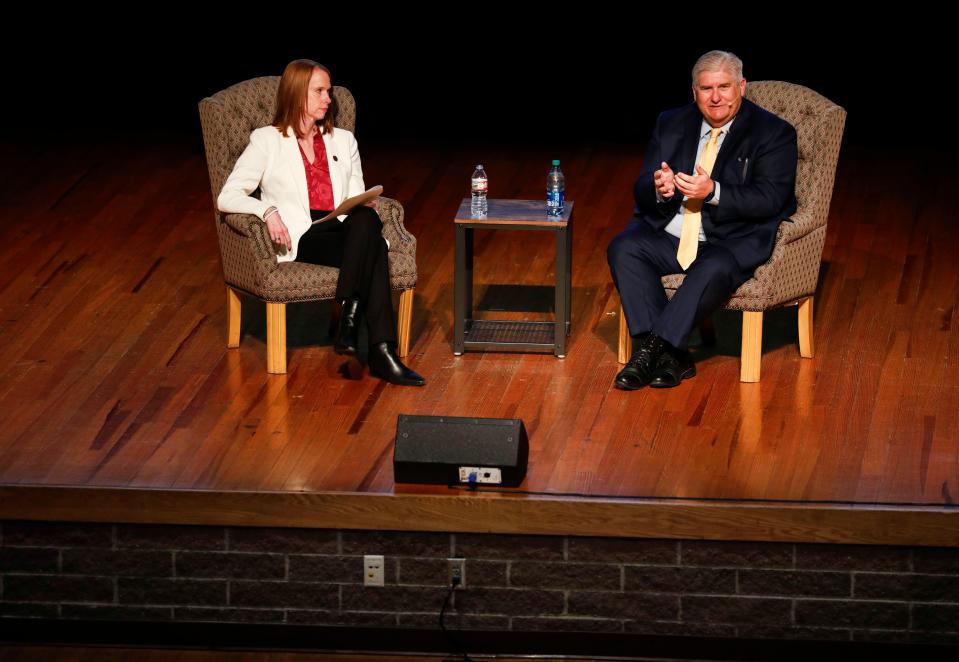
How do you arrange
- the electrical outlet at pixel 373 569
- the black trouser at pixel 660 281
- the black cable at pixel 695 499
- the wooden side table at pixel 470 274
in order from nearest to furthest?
1. the black cable at pixel 695 499
2. the electrical outlet at pixel 373 569
3. the black trouser at pixel 660 281
4. the wooden side table at pixel 470 274

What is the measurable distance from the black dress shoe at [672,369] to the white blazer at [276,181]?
1257 mm

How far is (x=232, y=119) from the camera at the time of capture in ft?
19.6

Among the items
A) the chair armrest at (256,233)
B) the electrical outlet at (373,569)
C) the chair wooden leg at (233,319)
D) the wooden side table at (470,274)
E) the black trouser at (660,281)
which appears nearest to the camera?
the electrical outlet at (373,569)

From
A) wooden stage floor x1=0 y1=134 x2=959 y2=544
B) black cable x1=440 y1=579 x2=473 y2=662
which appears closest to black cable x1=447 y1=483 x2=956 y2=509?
wooden stage floor x1=0 y1=134 x2=959 y2=544

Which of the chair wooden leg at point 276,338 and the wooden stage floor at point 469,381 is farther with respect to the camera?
the chair wooden leg at point 276,338

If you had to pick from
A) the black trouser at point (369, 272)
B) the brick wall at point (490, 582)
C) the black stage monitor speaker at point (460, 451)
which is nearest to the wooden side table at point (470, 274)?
the black trouser at point (369, 272)

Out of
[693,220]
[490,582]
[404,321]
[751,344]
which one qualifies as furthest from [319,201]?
[490,582]

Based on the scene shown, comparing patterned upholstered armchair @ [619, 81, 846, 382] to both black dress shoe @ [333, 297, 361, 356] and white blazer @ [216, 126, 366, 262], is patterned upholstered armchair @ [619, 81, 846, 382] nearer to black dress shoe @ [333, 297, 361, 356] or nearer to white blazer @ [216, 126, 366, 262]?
black dress shoe @ [333, 297, 361, 356]

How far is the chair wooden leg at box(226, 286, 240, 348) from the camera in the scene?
19.8 feet

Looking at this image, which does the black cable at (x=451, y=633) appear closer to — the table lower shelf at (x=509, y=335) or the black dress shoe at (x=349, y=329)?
the black dress shoe at (x=349, y=329)

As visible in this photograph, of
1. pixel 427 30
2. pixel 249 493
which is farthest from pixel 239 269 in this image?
pixel 427 30

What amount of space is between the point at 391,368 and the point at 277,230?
60 cm

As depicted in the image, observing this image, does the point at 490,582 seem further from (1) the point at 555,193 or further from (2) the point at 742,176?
(2) the point at 742,176

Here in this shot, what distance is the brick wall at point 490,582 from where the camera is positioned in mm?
4746
